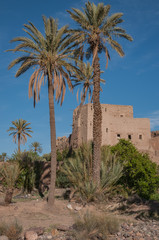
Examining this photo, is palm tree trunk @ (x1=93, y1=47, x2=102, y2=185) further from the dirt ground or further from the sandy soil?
the sandy soil

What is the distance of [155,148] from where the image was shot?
38281mm

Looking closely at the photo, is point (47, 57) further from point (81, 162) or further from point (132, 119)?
point (132, 119)

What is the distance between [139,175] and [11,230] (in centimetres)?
957

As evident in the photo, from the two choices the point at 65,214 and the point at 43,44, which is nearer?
the point at 65,214

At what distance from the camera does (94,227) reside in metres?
7.56

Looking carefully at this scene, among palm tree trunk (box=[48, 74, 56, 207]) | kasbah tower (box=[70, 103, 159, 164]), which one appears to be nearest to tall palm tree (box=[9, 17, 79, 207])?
palm tree trunk (box=[48, 74, 56, 207])

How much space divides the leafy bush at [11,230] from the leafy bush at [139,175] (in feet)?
28.5

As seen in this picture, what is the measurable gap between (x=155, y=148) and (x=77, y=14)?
2803cm

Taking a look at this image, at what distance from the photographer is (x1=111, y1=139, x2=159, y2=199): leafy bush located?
14586mm

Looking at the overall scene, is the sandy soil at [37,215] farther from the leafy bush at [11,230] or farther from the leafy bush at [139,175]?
the leafy bush at [139,175]

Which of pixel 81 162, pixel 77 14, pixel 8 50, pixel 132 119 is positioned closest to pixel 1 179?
pixel 81 162

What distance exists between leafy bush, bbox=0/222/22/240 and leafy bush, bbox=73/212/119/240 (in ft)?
5.95

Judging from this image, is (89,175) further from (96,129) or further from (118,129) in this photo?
(118,129)

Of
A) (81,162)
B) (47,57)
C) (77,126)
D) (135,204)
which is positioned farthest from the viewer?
(77,126)
